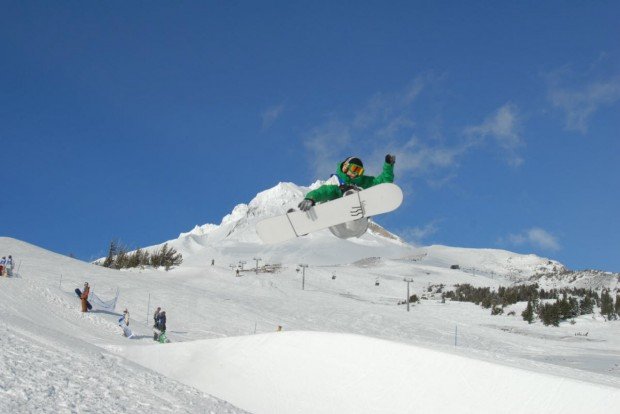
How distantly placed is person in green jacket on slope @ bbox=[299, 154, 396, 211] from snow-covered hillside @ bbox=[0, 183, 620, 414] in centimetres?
303

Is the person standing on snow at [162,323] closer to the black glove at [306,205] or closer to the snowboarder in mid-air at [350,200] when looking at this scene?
the snowboarder in mid-air at [350,200]

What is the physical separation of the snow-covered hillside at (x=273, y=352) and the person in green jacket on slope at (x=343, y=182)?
3.03 metres

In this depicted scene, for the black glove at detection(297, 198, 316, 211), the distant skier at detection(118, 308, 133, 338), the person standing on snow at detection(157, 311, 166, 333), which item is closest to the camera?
the black glove at detection(297, 198, 316, 211)

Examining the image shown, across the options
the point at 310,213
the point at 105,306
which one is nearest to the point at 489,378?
the point at 310,213

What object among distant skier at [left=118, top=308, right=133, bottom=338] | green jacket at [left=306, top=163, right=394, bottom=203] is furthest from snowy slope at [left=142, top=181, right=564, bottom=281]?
green jacket at [left=306, top=163, right=394, bottom=203]

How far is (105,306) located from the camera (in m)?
20.4

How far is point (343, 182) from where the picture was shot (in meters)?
6.24

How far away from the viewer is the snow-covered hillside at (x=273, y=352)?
22.0ft

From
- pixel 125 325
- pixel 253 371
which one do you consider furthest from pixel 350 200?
pixel 125 325

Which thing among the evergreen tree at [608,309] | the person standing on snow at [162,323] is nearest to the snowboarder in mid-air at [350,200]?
the person standing on snow at [162,323]

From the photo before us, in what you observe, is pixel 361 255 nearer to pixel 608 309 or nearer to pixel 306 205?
pixel 608 309

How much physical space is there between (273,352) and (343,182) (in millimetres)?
4438

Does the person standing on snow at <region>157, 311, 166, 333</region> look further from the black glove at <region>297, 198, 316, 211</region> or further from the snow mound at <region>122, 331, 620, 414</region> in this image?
the black glove at <region>297, 198, 316, 211</region>

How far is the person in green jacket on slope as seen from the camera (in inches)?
243
